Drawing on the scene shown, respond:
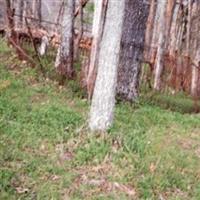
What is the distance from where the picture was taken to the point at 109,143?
699 cm

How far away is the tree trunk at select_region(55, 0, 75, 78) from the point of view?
9.96 meters

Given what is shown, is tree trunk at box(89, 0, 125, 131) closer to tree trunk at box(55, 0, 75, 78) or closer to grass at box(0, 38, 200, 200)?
grass at box(0, 38, 200, 200)

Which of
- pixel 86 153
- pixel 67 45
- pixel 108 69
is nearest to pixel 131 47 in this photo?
pixel 67 45

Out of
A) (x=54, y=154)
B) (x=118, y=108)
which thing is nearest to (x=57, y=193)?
(x=54, y=154)

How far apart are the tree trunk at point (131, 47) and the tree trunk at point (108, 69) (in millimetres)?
1878

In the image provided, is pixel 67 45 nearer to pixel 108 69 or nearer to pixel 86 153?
pixel 108 69

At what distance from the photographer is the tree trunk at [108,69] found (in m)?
7.06

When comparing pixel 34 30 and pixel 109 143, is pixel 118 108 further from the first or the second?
pixel 34 30

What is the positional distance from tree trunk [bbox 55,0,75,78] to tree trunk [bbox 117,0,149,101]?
4.00 feet

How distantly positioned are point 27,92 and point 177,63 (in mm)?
4851

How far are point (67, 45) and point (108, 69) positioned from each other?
3028 mm

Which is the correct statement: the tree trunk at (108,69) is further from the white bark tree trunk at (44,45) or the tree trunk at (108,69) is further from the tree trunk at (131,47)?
the white bark tree trunk at (44,45)

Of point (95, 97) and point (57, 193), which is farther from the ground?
point (95, 97)

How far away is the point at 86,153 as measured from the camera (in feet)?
22.0
